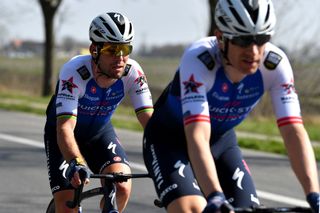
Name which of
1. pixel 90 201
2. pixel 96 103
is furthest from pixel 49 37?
pixel 96 103

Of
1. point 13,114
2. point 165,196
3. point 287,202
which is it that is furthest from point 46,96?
point 165,196

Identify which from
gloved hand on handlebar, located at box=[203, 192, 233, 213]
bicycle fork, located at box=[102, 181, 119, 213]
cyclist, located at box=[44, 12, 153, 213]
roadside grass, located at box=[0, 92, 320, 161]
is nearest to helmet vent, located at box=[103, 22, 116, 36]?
cyclist, located at box=[44, 12, 153, 213]

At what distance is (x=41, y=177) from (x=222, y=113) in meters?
6.45

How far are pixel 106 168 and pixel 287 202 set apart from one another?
4055 mm

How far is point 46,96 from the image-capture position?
27.6 meters

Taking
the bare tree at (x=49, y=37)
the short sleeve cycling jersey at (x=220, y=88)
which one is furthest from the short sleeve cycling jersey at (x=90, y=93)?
the bare tree at (x=49, y=37)

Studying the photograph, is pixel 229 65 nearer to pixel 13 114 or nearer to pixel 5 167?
pixel 5 167

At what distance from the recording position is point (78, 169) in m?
5.42

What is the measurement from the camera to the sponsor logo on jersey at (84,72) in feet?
20.1

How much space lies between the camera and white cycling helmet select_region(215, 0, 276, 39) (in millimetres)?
4457

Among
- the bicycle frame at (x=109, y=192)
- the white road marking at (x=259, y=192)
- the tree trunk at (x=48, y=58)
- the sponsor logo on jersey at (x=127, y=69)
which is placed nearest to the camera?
the bicycle frame at (x=109, y=192)

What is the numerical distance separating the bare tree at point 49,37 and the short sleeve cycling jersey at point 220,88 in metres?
23.4

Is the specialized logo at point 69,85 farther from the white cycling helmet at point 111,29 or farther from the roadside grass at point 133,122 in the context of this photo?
the roadside grass at point 133,122

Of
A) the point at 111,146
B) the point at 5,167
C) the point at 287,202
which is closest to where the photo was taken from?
the point at 111,146
